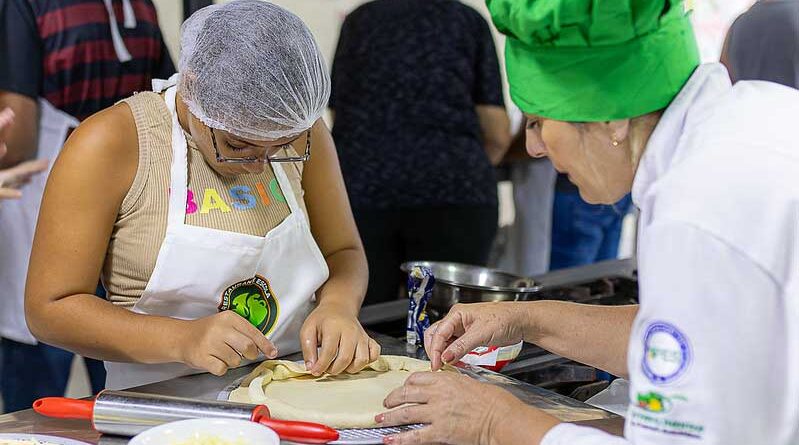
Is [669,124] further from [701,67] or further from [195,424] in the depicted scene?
[195,424]

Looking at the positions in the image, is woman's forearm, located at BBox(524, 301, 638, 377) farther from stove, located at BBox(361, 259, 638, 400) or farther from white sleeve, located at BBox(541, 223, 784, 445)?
white sleeve, located at BBox(541, 223, 784, 445)

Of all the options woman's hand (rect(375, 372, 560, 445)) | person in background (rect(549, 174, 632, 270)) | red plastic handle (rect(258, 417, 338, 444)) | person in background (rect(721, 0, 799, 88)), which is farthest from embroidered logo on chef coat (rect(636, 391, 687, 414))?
person in background (rect(549, 174, 632, 270))

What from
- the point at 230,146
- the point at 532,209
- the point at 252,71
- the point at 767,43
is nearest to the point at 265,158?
the point at 230,146

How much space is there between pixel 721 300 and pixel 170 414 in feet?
2.45

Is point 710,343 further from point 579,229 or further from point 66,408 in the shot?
point 579,229

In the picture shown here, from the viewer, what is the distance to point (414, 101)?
2.96 meters

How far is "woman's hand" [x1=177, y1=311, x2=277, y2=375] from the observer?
1.41 metres

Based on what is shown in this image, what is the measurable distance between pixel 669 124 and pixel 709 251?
0.25 meters

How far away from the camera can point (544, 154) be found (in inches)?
50.3

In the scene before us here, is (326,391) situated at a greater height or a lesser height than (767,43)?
lesser

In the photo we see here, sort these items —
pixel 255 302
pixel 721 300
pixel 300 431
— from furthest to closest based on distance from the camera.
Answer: pixel 255 302, pixel 300 431, pixel 721 300

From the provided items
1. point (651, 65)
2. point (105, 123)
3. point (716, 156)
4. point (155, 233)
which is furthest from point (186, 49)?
point (716, 156)

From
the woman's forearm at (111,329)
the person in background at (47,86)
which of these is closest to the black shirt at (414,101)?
the person in background at (47,86)

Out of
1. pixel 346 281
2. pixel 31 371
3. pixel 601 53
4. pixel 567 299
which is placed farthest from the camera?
pixel 31 371
